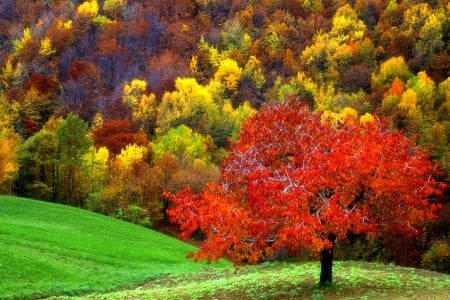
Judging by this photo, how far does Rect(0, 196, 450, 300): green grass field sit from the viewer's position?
21.8m

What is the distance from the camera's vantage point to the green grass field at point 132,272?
71.6ft

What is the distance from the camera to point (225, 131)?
360 ft

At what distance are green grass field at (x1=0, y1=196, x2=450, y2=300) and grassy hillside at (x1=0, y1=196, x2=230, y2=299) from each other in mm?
57

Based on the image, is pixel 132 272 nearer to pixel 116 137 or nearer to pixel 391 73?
pixel 116 137

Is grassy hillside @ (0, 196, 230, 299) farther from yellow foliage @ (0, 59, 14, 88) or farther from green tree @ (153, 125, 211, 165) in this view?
yellow foliage @ (0, 59, 14, 88)

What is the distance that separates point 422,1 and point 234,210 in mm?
150893

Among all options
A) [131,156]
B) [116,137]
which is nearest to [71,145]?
[131,156]

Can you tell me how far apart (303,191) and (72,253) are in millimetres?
23057

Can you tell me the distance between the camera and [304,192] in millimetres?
17344

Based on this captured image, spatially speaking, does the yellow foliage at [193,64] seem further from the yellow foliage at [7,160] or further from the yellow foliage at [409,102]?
the yellow foliage at [7,160]

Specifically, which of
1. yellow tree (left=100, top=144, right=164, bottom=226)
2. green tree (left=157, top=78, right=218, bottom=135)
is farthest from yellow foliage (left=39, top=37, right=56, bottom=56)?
yellow tree (left=100, top=144, right=164, bottom=226)

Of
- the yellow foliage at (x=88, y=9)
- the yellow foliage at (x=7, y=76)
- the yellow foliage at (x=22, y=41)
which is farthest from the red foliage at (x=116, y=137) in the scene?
the yellow foliage at (x=88, y=9)

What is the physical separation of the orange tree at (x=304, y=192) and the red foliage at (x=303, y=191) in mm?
35

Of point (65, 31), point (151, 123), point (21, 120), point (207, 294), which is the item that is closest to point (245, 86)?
point (151, 123)
